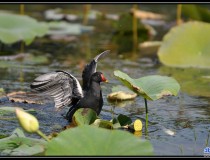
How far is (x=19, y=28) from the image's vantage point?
340 inches

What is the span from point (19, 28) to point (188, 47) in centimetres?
267

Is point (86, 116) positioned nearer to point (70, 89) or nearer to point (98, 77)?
point (70, 89)

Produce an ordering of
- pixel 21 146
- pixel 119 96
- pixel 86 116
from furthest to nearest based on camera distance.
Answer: pixel 119 96 < pixel 86 116 < pixel 21 146

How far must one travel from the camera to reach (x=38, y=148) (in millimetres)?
3754

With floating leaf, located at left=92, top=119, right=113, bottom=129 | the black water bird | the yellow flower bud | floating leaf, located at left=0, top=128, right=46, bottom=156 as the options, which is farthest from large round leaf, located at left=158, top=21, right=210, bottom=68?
the yellow flower bud

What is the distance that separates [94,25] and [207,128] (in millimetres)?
7811

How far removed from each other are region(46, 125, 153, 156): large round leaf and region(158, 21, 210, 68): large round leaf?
4.46 m

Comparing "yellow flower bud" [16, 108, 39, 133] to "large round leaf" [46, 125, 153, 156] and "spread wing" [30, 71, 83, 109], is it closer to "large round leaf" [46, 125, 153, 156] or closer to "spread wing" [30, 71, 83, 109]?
"large round leaf" [46, 125, 153, 156]

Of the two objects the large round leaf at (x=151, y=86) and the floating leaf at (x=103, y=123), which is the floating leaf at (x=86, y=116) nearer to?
the floating leaf at (x=103, y=123)

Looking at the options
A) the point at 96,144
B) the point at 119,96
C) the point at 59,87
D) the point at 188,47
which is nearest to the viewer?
the point at 96,144

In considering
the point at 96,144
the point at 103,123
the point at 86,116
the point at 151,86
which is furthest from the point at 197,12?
the point at 96,144

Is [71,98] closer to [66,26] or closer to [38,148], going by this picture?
[38,148]

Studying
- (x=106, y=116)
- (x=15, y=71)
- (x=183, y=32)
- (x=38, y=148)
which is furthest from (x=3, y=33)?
(x=38, y=148)

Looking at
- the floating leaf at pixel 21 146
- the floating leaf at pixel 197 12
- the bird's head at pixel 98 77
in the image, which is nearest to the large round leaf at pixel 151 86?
the bird's head at pixel 98 77
